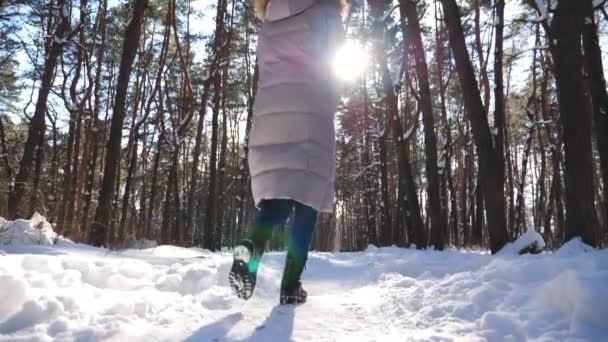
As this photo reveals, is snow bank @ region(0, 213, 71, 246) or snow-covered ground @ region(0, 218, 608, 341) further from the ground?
snow bank @ region(0, 213, 71, 246)

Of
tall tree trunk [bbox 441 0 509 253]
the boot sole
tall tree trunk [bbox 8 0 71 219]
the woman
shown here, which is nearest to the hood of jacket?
the woman

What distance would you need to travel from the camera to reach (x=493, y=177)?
584cm

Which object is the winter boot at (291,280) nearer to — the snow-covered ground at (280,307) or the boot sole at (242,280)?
the snow-covered ground at (280,307)

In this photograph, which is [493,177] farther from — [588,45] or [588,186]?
[588,45]

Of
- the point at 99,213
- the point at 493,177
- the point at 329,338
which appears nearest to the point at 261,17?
the point at 329,338

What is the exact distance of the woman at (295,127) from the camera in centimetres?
256

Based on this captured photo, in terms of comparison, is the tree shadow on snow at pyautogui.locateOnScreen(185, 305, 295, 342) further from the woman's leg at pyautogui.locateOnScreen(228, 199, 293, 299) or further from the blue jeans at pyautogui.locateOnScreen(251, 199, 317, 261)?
the blue jeans at pyautogui.locateOnScreen(251, 199, 317, 261)

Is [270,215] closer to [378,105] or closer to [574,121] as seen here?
[574,121]

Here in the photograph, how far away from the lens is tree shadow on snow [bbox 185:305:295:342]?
1839 mm

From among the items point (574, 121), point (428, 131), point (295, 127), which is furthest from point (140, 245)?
point (428, 131)

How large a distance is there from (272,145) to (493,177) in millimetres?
4111

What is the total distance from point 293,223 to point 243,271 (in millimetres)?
439

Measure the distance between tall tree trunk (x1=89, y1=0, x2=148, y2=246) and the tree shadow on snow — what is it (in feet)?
15.6

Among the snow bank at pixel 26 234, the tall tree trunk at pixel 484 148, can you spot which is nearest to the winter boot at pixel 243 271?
the snow bank at pixel 26 234
